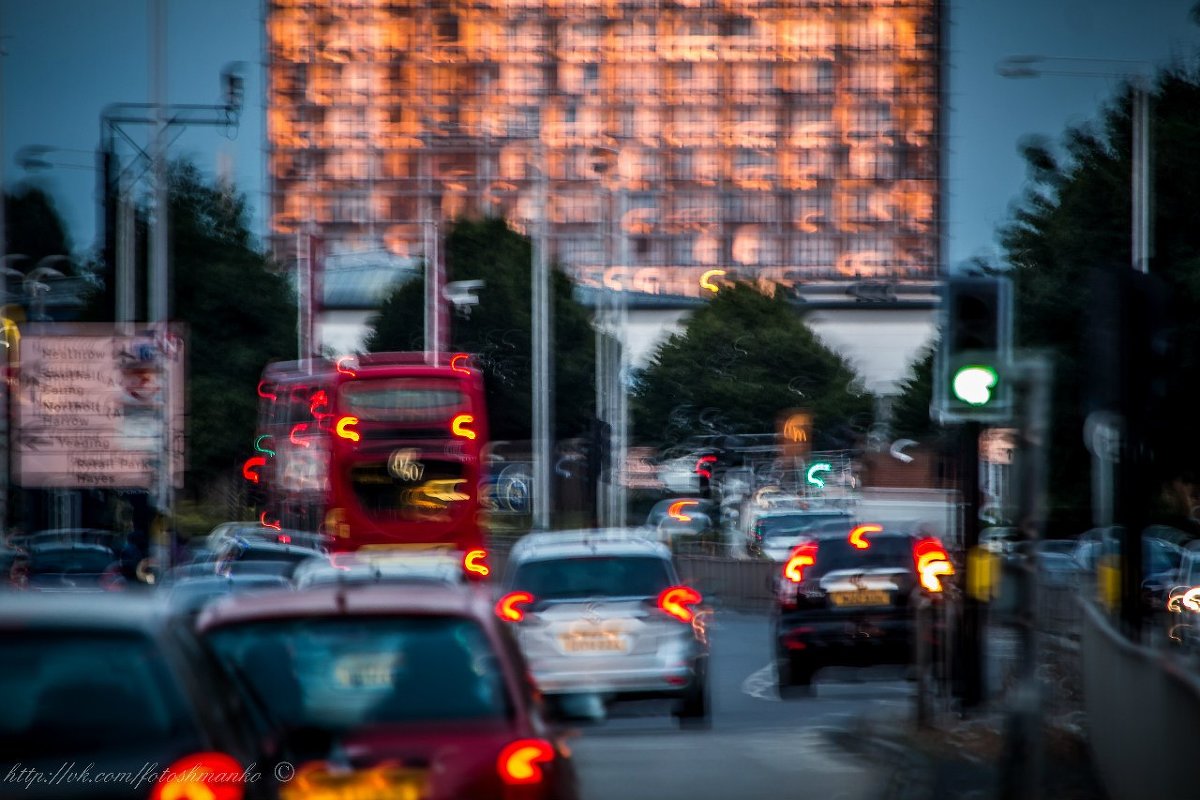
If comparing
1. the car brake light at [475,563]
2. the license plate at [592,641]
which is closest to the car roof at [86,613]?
the license plate at [592,641]

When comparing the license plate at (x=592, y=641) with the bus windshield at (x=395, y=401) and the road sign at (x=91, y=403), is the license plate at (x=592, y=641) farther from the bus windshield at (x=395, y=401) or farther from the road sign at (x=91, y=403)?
the bus windshield at (x=395, y=401)

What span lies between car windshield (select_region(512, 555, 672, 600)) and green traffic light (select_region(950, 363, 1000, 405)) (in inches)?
226

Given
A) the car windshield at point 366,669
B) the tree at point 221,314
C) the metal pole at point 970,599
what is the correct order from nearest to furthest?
the car windshield at point 366,669 → the metal pole at point 970,599 → the tree at point 221,314

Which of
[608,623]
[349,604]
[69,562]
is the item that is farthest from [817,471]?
[349,604]

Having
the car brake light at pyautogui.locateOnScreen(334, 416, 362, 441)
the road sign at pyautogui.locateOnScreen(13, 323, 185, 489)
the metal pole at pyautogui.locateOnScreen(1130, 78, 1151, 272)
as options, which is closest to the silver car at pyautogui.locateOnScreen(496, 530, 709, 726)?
the road sign at pyautogui.locateOnScreen(13, 323, 185, 489)

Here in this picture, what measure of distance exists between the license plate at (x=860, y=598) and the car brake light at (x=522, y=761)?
13.1m

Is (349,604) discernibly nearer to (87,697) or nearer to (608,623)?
(87,697)

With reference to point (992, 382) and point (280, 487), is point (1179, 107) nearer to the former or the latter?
point (280, 487)

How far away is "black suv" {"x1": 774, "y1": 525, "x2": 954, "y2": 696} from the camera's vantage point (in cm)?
1972

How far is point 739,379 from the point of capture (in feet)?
248

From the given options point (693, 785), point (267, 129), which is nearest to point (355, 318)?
point (267, 129)

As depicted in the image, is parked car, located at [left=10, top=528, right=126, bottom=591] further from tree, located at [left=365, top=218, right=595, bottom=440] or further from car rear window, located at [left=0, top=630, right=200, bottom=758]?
tree, located at [left=365, top=218, right=595, bottom=440]

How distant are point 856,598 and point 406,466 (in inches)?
414

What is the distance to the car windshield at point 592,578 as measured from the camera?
1652 cm
